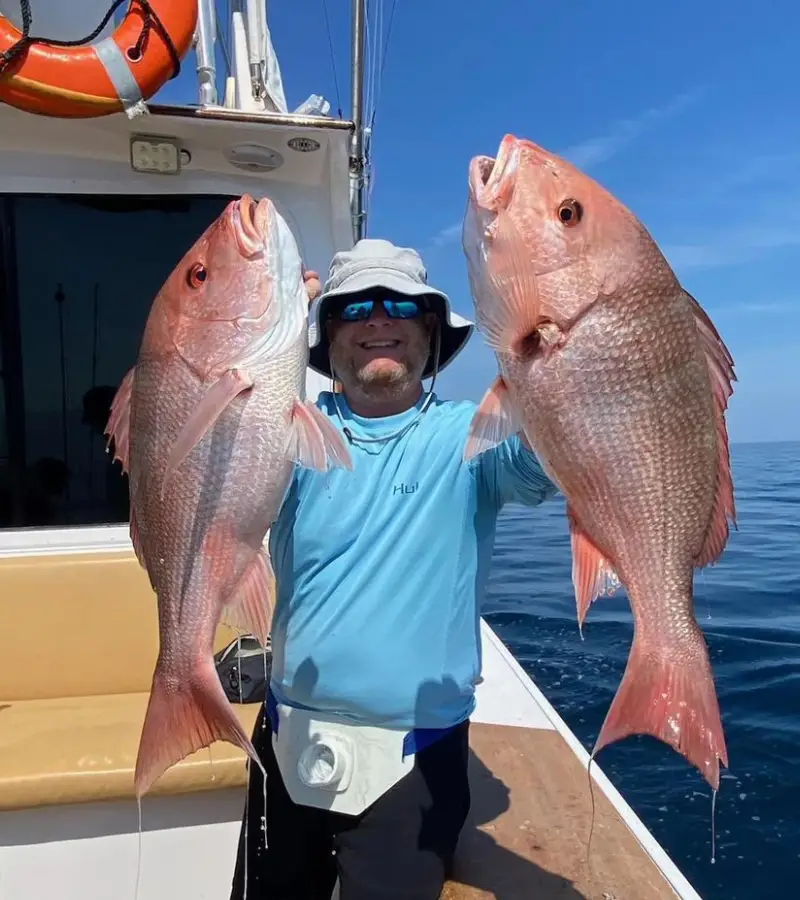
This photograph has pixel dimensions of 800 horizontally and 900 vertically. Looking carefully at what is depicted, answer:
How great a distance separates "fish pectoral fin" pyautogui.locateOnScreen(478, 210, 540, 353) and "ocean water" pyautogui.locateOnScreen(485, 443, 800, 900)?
6.43ft

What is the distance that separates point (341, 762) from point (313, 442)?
84 centimetres

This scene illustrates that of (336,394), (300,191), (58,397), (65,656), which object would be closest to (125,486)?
(58,397)

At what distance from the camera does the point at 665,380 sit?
1453 millimetres

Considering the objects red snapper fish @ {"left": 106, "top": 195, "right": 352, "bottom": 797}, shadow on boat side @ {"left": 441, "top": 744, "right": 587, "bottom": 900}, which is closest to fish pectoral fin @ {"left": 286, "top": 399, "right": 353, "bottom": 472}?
red snapper fish @ {"left": 106, "top": 195, "right": 352, "bottom": 797}

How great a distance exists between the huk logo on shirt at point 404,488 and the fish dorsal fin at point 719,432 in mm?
724

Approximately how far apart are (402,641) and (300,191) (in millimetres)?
3241

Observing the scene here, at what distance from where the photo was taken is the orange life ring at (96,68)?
3443 mm

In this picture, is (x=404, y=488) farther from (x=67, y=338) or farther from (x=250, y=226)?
(x=67, y=338)

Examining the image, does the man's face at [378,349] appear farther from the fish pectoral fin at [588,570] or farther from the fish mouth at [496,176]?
the fish pectoral fin at [588,570]

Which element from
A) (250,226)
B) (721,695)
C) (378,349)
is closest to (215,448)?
(250,226)

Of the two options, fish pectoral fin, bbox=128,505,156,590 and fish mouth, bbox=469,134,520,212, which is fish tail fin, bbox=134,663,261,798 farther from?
fish mouth, bbox=469,134,520,212

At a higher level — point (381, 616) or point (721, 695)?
point (381, 616)

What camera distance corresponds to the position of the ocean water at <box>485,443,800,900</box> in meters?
3.55

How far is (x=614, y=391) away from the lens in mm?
1445
